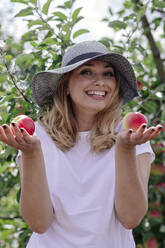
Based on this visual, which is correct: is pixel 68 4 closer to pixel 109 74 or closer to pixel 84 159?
pixel 109 74

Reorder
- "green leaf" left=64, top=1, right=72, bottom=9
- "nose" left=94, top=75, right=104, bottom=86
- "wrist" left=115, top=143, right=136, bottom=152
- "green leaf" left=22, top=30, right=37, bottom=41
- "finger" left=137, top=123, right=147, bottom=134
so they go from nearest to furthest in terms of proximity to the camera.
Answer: "finger" left=137, top=123, right=147, bottom=134, "wrist" left=115, top=143, right=136, bottom=152, "nose" left=94, top=75, right=104, bottom=86, "green leaf" left=64, top=1, right=72, bottom=9, "green leaf" left=22, top=30, right=37, bottom=41

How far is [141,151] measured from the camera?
4.67 feet

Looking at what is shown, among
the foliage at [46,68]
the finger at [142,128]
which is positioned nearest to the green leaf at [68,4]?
the foliage at [46,68]

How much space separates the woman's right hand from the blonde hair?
326 millimetres

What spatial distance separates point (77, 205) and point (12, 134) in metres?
0.41

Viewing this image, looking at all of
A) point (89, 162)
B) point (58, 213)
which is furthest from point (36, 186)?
point (89, 162)

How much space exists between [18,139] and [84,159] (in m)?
0.42

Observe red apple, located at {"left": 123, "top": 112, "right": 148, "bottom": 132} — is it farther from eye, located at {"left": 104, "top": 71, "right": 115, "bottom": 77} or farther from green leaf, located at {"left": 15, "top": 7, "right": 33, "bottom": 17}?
green leaf, located at {"left": 15, "top": 7, "right": 33, "bottom": 17}

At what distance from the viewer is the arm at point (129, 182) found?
4.00 feet

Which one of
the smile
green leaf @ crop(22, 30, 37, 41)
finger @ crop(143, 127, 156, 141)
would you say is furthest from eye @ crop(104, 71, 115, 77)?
green leaf @ crop(22, 30, 37, 41)

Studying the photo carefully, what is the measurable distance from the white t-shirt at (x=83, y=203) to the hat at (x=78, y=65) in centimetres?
32

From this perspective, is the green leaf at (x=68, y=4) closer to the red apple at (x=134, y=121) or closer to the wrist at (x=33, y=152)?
the red apple at (x=134, y=121)

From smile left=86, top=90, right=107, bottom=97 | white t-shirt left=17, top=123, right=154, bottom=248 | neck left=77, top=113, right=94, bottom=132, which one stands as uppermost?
smile left=86, top=90, right=107, bottom=97

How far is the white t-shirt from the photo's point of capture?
4.45 feet
